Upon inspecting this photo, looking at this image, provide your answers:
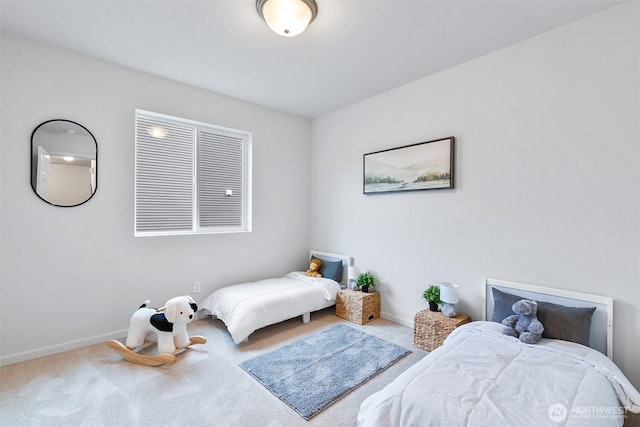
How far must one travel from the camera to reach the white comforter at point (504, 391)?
1.20 metres

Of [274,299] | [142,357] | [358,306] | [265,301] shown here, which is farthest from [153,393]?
[358,306]

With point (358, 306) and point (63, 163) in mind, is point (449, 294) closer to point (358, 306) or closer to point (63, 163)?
point (358, 306)

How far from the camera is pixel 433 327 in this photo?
253cm

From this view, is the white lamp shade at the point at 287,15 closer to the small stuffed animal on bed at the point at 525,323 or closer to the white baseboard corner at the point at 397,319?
the small stuffed animal on bed at the point at 525,323

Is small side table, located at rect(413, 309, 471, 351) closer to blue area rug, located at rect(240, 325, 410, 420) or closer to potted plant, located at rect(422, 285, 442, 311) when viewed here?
potted plant, located at rect(422, 285, 442, 311)

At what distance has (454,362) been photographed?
5.24 feet

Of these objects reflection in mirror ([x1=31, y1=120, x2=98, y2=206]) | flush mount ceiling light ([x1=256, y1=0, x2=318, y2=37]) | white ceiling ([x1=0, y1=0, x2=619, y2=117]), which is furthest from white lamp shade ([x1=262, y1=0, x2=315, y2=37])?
reflection in mirror ([x1=31, y1=120, x2=98, y2=206])

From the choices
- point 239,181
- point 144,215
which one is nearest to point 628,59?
point 239,181

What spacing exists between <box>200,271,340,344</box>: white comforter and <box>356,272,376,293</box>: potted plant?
0.33 metres

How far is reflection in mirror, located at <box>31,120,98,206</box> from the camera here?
2.41 metres

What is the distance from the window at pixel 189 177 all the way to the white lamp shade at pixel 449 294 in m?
2.47

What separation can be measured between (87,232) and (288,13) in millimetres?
2603

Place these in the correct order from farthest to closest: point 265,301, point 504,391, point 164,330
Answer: point 265,301
point 164,330
point 504,391

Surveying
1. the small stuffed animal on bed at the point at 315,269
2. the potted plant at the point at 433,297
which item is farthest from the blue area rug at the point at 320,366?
the small stuffed animal on bed at the point at 315,269
